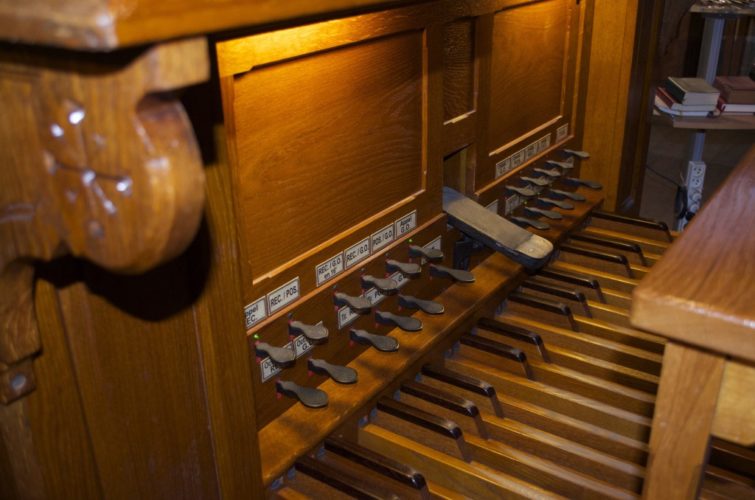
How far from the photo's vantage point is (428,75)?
1455 millimetres

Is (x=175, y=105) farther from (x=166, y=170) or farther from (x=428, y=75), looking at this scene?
(x=428, y=75)

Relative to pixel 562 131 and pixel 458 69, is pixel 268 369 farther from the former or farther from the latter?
pixel 562 131

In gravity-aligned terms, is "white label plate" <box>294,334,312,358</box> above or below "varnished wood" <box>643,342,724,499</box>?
below

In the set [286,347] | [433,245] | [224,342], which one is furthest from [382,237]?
[224,342]

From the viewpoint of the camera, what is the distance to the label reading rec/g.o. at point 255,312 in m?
1.16

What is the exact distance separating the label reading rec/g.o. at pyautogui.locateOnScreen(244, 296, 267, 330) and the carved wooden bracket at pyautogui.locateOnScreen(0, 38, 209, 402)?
532mm

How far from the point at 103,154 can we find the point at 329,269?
786 millimetres

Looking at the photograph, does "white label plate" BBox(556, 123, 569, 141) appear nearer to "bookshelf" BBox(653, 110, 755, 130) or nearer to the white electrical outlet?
"bookshelf" BBox(653, 110, 755, 130)

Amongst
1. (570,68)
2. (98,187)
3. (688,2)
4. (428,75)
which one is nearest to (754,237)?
(98,187)

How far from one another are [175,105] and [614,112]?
195 cm

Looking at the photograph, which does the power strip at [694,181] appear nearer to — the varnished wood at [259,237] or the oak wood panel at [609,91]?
the oak wood panel at [609,91]

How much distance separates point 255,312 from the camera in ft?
3.85

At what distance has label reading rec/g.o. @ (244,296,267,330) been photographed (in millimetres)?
1158

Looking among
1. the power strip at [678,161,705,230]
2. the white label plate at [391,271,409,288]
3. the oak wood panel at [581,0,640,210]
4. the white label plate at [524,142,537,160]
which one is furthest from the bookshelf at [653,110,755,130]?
the white label plate at [391,271,409,288]
